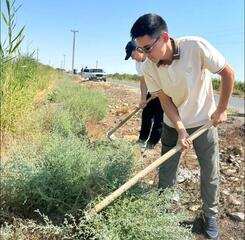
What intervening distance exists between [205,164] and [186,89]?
694 millimetres

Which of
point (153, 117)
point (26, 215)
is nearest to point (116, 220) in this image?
point (26, 215)

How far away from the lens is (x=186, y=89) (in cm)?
362

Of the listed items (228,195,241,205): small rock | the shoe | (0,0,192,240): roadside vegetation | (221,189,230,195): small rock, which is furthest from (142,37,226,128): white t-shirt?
(221,189,230,195): small rock

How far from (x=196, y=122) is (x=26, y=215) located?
4.80 ft

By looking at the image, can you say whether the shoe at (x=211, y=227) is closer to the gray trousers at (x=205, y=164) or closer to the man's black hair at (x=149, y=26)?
the gray trousers at (x=205, y=164)

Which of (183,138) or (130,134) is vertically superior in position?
(183,138)

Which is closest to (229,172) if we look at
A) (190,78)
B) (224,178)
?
(224,178)

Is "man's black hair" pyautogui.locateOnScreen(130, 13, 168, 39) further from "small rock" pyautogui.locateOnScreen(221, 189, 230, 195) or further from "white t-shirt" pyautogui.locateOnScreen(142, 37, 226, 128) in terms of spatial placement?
"small rock" pyautogui.locateOnScreen(221, 189, 230, 195)

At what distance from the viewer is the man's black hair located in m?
3.19

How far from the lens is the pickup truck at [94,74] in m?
50.8

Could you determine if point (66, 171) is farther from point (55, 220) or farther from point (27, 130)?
point (27, 130)

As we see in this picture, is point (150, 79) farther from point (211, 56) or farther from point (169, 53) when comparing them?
point (211, 56)

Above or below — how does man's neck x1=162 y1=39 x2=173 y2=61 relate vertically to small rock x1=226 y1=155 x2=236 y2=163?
above

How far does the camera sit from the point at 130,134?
847cm
